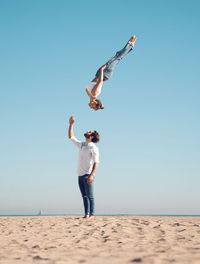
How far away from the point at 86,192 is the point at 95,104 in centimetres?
241

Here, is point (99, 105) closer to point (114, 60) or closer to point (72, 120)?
point (72, 120)

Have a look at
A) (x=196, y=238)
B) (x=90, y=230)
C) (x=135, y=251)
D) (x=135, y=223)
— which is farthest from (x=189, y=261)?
(x=135, y=223)

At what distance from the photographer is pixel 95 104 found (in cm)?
830

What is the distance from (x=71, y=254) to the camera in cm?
448

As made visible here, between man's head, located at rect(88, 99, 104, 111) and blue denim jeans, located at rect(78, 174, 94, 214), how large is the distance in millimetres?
1881

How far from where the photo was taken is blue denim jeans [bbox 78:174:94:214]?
7.93 m

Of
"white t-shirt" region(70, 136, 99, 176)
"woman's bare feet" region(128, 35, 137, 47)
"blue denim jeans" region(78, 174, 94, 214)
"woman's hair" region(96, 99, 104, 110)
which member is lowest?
"blue denim jeans" region(78, 174, 94, 214)

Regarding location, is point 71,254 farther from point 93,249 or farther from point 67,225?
point 67,225

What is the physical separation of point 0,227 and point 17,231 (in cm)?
107

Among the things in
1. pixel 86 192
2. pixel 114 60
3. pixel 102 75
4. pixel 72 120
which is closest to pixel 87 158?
pixel 86 192

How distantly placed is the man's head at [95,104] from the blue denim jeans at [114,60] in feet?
4.93

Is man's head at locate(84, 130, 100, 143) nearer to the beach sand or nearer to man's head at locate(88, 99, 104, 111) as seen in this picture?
man's head at locate(88, 99, 104, 111)

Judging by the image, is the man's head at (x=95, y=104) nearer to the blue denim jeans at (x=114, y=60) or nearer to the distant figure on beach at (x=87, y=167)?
the distant figure on beach at (x=87, y=167)

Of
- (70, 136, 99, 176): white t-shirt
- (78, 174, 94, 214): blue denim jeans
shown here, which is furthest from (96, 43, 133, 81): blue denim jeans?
(78, 174, 94, 214): blue denim jeans
